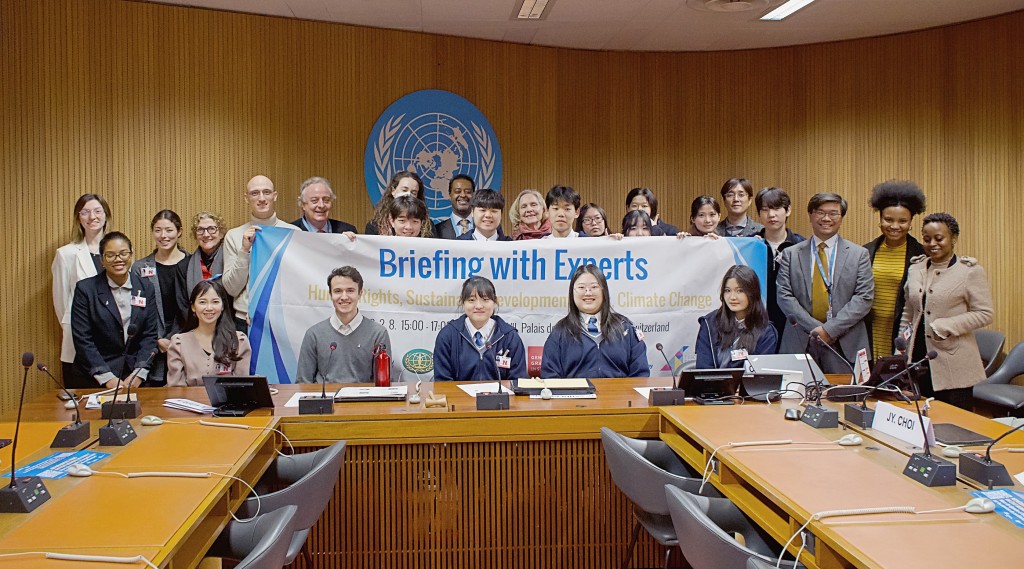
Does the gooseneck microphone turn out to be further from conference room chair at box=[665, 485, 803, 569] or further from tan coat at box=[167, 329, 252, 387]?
tan coat at box=[167, 329, 252, 387]

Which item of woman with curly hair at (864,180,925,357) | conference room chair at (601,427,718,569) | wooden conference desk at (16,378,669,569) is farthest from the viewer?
woman with curly hair at (864,180,925,357)

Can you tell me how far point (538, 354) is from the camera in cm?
452

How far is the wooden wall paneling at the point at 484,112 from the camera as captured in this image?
16.7 ft

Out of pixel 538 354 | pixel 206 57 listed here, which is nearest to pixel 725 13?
pixel 538 354

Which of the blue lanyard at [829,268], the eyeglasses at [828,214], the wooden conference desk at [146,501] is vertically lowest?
the wooden conference desk at [146,501]

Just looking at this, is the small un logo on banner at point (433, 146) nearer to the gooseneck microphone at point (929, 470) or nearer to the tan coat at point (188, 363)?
the tan coat at point (188, 363)

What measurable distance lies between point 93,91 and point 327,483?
3952 mm

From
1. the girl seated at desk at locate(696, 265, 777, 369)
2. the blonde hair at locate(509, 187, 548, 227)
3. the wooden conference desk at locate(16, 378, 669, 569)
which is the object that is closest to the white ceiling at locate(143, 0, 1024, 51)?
the blonde hair at locate(509, 187, 548, 227)

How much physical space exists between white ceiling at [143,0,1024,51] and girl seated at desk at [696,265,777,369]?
2.32 meters

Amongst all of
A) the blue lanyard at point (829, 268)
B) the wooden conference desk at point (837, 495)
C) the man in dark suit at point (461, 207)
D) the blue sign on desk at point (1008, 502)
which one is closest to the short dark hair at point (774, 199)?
the blue lanyard at point (829, 268)

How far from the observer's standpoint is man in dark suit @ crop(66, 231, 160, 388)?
13.9 feet

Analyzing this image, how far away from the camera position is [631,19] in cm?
573

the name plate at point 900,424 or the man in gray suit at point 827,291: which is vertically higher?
the man in gray suit at point 827,291

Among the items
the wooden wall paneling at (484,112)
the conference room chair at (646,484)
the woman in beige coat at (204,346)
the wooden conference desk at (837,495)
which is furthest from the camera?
the wooden wall paneling at (484,112)
